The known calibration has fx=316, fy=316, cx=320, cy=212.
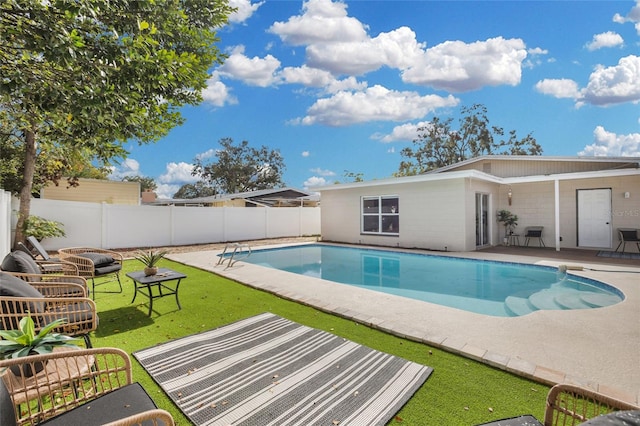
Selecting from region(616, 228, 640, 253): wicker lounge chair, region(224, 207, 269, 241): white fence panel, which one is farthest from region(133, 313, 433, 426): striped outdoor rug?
region(224, 207, 269, 241): white fence panel

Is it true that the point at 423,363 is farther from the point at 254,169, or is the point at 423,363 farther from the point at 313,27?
the point at 254,169

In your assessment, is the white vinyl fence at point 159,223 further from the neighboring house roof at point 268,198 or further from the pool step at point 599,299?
the pool step at point 599,299

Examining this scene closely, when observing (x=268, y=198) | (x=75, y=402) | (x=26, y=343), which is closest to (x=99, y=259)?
(x=26, y=343)

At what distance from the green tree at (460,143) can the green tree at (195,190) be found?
20.5 meters

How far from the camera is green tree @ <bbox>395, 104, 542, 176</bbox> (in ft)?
94.7

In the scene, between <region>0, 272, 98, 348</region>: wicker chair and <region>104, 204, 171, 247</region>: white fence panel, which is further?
<region>104, 204, 171, 247</region>: white fence panel

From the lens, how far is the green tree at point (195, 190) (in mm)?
34750

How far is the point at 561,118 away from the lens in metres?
20.9

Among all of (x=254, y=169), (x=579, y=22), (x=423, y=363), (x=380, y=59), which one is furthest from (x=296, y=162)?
(x=423, y=363)

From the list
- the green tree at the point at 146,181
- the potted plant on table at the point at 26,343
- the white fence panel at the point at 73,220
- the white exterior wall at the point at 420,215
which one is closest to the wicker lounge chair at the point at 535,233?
the white exterior wall at the point at 420,215

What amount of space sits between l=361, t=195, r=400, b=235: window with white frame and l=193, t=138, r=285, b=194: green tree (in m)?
20.3

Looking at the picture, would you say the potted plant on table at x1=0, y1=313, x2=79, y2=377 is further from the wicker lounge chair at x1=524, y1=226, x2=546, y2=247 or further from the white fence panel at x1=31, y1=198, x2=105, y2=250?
the wicker lounge chair at x1=524, y1=226, x2=546, y2=247

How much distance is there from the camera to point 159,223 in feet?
43.4

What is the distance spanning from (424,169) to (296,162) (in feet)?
44.7
